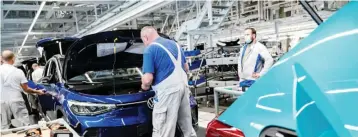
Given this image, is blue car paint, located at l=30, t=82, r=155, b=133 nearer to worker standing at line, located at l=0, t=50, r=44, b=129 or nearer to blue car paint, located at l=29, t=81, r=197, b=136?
blue car paint, located at l=29, t=81, r=197, b=136

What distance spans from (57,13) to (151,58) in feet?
33.1

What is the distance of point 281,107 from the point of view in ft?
4.24

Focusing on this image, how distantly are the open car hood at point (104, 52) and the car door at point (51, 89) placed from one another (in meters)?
0.25

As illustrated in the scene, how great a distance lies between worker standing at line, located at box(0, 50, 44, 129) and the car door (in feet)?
0.60

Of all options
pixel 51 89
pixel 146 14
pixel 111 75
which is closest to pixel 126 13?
pixel 146 14

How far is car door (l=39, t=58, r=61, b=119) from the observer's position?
437 centimetres

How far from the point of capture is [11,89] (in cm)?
485

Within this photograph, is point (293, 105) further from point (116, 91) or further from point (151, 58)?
point (116, 91)

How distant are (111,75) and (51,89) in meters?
0.83

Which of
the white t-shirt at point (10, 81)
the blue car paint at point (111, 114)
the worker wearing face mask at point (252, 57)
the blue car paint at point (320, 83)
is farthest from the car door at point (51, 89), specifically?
the blue car paint at point (320, 83)

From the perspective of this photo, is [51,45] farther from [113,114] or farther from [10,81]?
[113,114]

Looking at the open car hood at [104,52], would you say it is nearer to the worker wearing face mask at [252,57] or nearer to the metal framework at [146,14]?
the worker wearing face mask at [252,57]

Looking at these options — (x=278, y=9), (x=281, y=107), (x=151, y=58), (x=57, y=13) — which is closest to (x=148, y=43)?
(x=151, y=58)

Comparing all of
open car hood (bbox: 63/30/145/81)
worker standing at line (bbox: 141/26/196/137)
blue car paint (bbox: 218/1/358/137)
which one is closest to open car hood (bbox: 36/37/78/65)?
open car hood (bbox: 63/30/145/81)
